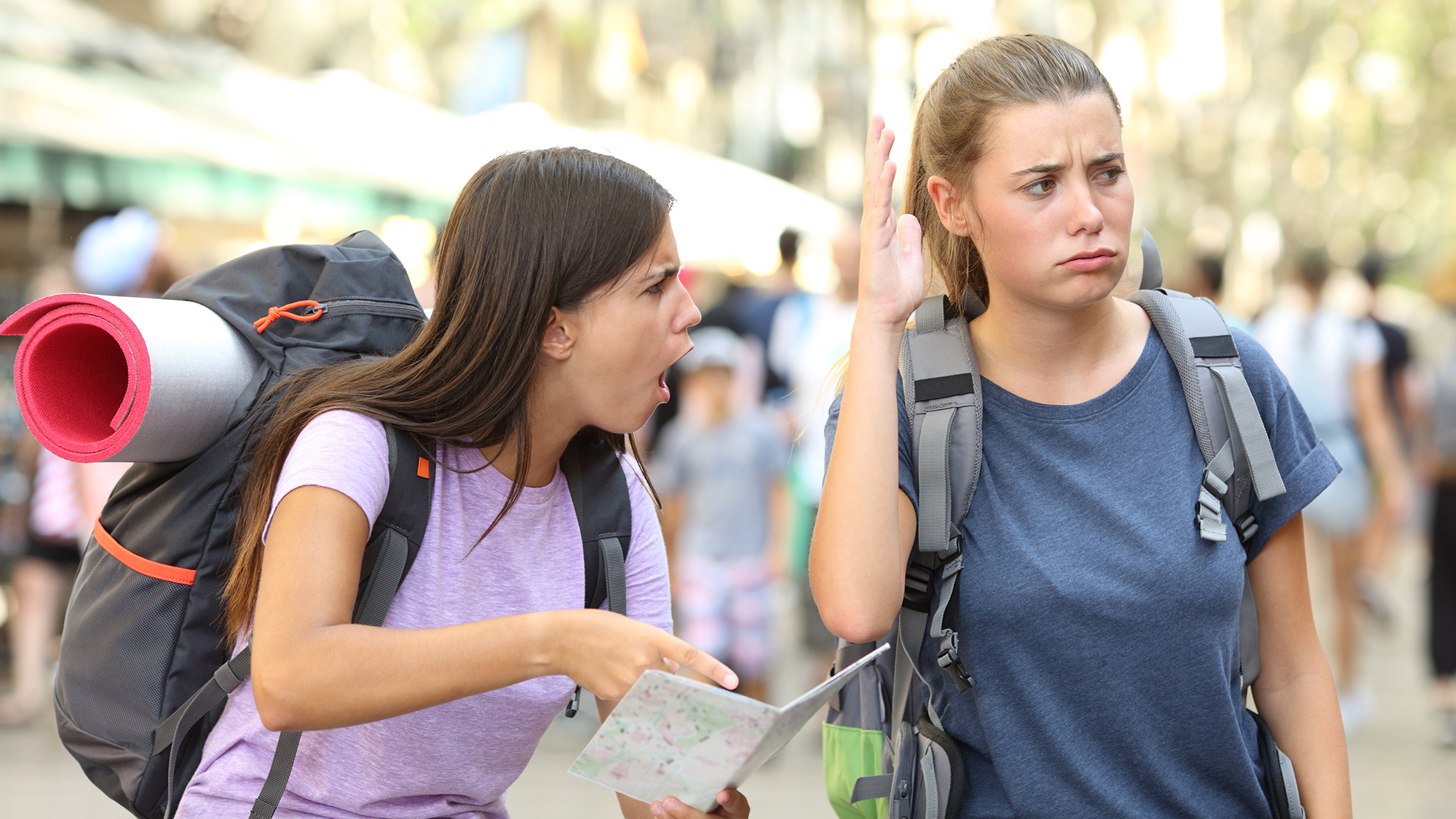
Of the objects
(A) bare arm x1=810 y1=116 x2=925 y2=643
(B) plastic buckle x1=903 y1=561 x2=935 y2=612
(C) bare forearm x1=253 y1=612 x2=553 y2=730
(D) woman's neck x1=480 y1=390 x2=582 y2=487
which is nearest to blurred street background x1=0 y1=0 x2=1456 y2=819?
(A) bare arm x1=810 y1=116 x2=925 y2=643

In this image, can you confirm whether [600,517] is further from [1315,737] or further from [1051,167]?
[1315,737]

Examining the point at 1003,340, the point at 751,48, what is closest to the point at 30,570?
the point at 1003,340

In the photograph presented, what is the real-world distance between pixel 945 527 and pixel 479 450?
758mm

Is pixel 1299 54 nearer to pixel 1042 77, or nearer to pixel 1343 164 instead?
pixel 1343 164

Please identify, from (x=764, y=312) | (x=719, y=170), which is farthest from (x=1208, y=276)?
(x=719, y=170)

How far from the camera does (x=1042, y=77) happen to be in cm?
217

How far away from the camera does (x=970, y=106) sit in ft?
7.25

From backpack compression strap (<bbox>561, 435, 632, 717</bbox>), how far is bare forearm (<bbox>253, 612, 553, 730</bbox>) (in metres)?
0.41

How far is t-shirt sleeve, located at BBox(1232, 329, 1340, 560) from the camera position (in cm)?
216

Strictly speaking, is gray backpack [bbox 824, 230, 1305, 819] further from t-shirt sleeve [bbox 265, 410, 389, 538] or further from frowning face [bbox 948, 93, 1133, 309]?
t-shirt sleeve [bbox 265, 410, 389, 538]

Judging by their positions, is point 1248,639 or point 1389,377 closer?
point 1248,639

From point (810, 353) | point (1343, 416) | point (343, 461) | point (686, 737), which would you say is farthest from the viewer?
point (1343, 416)

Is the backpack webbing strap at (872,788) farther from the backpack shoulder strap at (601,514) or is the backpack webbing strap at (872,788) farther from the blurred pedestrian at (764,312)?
the blurred pedestrian at (764,312)

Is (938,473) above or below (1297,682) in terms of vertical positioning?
above
